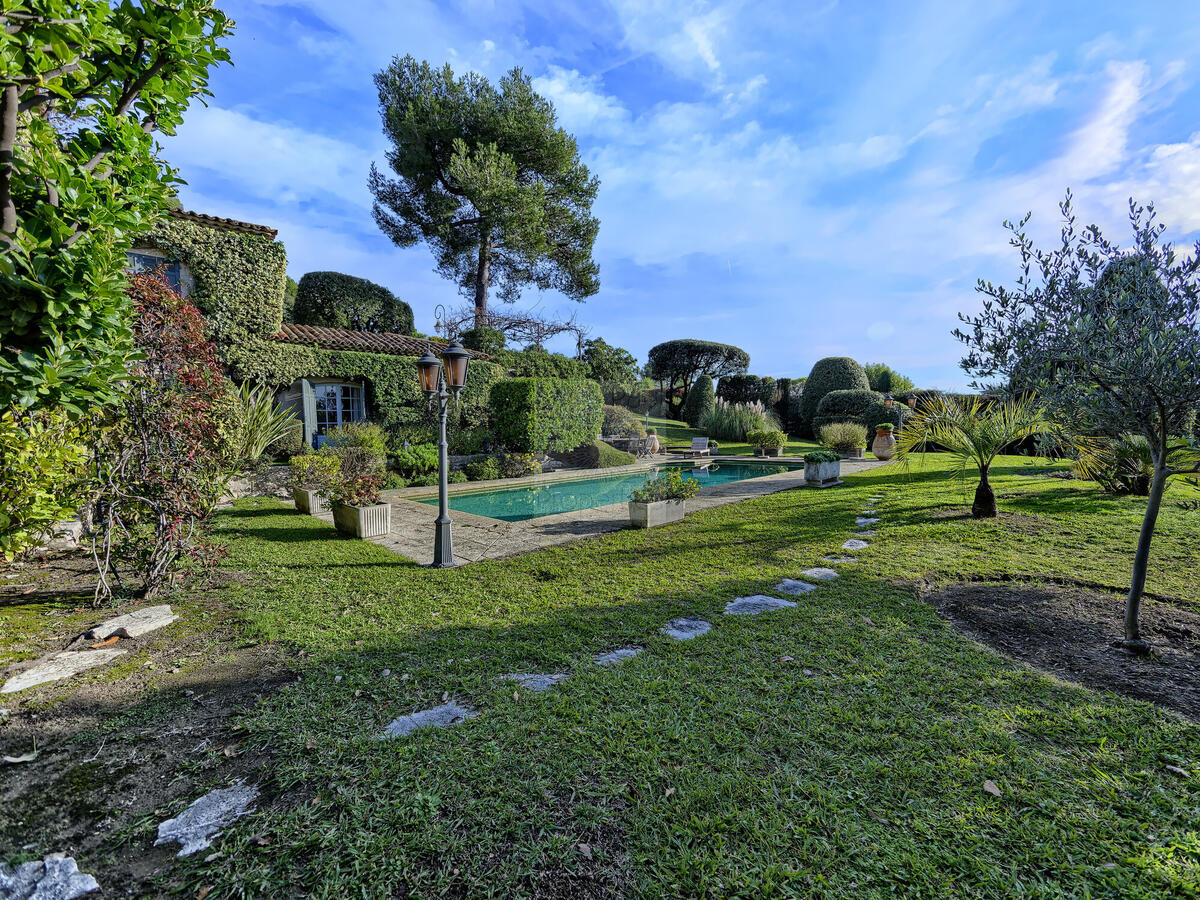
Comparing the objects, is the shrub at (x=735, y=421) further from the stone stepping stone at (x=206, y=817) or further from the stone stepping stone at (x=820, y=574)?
the stone stepping stone at (x=206, y=817)

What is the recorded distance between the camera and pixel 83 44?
209cm

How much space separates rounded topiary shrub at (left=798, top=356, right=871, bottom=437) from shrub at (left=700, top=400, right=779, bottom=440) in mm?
1818

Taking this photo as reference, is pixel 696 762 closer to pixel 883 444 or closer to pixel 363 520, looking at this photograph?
pixel 363 520

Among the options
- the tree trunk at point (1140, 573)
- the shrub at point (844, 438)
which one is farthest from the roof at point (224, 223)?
the shrub at point (844, 438)

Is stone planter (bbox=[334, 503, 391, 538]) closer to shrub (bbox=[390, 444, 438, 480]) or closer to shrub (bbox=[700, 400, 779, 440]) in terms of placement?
shrub (bbox=[390, 444, 438, 480])

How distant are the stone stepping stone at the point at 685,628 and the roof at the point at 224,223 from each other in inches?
510

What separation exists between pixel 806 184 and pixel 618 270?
14442 mm

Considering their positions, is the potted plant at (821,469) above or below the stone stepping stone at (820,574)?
above

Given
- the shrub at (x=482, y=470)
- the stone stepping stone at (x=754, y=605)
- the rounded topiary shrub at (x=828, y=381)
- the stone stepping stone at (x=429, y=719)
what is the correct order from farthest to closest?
the rounded topiary shrub at (x=828, y=381) < the shrub at (x=482, y=470) < the stone stepping stone at (x=754, y=605) < the stone stepping stone at (x=429, y=719)

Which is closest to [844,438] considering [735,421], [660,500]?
[735,421]

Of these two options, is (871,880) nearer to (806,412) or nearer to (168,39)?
(168,39)

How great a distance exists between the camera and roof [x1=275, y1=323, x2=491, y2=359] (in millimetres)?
12359

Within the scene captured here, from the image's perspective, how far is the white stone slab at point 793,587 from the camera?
176 inches

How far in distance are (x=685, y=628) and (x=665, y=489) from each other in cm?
429
